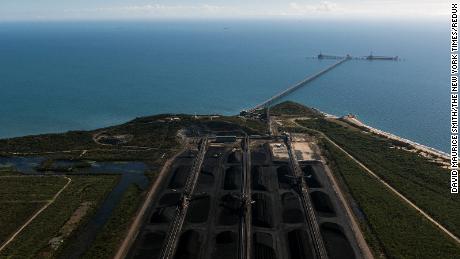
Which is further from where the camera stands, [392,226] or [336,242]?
[392,226]

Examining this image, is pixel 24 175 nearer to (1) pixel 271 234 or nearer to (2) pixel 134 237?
(2) pixel 134 237

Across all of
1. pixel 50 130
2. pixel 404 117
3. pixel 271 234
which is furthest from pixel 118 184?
pixel 404 117

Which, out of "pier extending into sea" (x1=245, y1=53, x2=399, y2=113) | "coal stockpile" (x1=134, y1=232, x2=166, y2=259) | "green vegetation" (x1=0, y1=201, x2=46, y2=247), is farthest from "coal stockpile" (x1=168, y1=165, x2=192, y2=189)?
"pier extending into sea" (x1=245, y1=53, x2=399, y2=113)

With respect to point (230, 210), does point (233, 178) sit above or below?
above

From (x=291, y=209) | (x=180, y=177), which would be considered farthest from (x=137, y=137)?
(x=291, y=209)

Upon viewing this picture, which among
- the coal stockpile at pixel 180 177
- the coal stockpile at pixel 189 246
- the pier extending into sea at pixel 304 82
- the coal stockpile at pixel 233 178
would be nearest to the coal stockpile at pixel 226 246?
the coal stockpile at pixel 189 246

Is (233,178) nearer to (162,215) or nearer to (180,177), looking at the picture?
(180,177)
